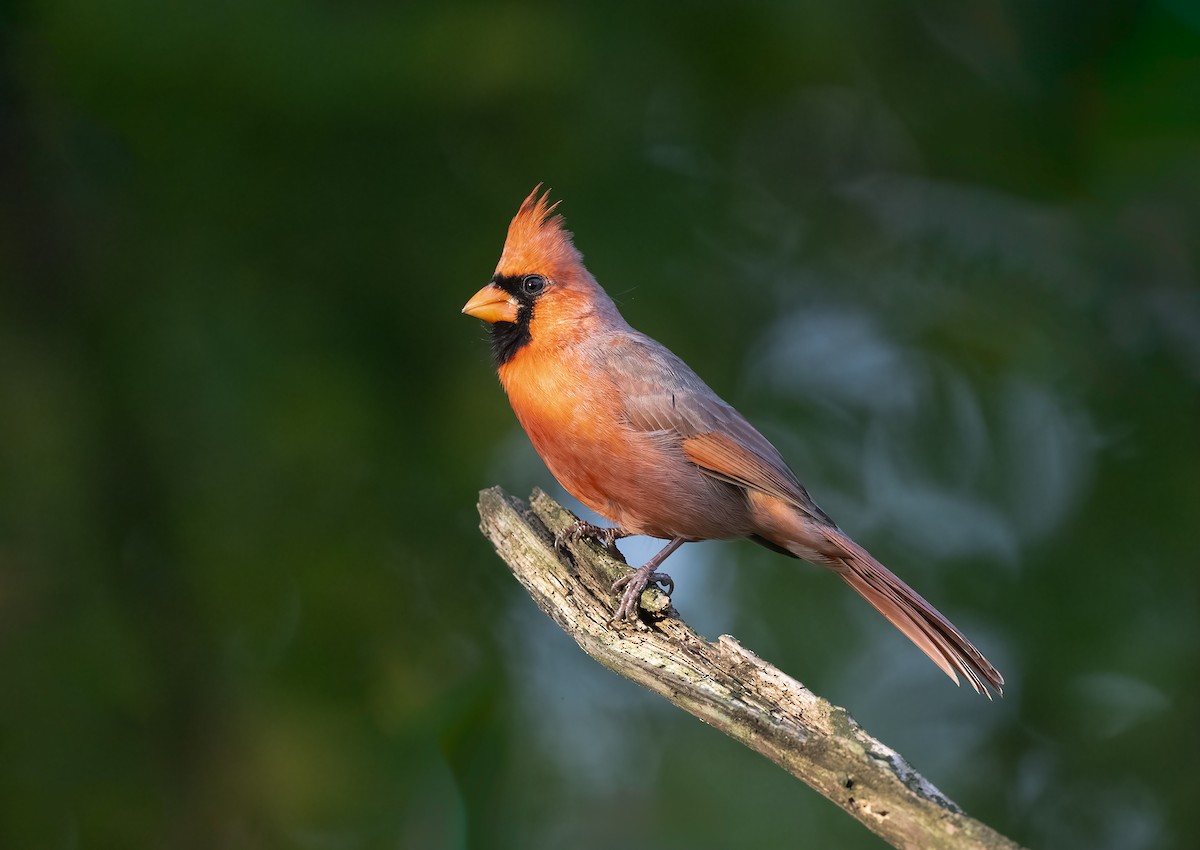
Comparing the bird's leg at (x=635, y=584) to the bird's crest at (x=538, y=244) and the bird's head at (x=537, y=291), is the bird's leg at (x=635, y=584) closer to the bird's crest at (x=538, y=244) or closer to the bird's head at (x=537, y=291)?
the bird's head at (x=537, y=291)

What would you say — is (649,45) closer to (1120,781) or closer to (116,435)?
(116,435)

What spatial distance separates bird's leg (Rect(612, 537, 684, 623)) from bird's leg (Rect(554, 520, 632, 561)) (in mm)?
177

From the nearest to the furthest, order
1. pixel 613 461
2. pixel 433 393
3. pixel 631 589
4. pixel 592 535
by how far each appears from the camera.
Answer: pixel 631 589 < pixel 613 461 < pixel 592 535 < pixel 433 393

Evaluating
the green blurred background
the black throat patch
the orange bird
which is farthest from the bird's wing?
the green blurred background

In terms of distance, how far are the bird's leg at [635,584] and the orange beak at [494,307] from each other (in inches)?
38.5

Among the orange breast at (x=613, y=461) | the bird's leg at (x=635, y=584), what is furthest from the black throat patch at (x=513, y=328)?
the bird's leg at (x=635, y=584)

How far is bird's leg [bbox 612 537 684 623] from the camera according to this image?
3012mm

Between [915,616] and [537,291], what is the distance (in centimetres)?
162

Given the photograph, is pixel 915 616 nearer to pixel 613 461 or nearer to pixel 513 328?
pixel 613 461

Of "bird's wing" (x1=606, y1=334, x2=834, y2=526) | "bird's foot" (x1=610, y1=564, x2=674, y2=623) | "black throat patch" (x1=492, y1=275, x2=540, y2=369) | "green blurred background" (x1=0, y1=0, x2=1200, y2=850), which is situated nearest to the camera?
"bird's foot" (x1=610, y1=564, x2=674, y2=623)

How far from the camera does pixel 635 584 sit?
3064 millimetres

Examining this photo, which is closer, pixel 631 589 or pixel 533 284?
pixel 631 589

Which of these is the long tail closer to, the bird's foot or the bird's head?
the bird's foot

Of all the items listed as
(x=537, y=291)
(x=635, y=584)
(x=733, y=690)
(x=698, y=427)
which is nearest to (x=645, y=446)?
(x=698, y=427)
